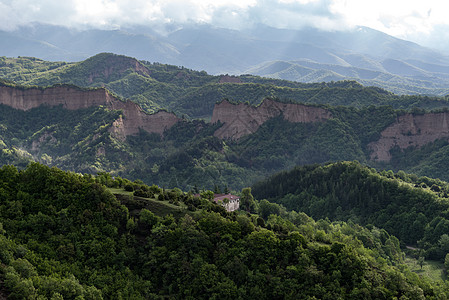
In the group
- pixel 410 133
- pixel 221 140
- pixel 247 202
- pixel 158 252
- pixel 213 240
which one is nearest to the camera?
pixel 158 252

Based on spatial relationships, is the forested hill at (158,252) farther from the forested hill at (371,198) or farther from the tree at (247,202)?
the tree at (247,202)

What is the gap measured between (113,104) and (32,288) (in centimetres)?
14936

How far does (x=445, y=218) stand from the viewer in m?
82.8

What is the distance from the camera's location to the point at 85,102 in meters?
181

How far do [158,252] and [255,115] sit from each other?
128225 mm

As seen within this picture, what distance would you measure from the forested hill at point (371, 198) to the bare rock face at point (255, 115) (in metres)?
57.6

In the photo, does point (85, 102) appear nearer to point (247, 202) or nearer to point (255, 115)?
point (255, 115)

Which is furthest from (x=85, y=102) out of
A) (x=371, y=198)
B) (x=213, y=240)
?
(x=213, y=240)

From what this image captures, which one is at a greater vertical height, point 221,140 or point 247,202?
point 247,202

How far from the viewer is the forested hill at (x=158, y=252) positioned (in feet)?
149

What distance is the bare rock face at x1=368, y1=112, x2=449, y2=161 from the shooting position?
151500 mm

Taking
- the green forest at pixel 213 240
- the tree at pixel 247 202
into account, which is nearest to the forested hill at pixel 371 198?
the green forest at pixel 213 240

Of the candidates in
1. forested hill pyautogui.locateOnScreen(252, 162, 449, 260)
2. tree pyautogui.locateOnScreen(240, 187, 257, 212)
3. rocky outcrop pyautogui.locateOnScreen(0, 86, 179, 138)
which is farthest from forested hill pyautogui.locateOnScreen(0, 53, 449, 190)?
tree pyautogui.locateOnScreen(240, 187, 257, 212)

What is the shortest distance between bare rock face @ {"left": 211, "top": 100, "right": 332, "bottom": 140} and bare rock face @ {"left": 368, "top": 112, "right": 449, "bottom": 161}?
22368 mm
